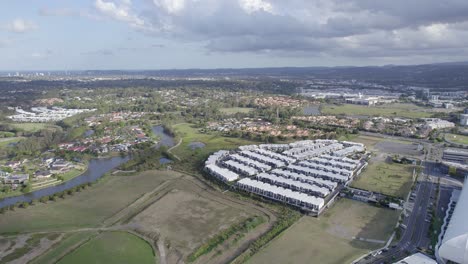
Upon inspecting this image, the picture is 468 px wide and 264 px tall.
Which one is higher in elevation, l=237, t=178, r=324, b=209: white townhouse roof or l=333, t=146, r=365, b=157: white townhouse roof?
l=333, t=146, r=365, b=157: white townhouse roof

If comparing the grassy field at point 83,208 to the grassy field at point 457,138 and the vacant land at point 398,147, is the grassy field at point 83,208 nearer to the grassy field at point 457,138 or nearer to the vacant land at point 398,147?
the vacant land at point 398,147

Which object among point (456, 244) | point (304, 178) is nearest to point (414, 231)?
point (456, 244)

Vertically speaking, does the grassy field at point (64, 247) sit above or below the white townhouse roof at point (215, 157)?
below

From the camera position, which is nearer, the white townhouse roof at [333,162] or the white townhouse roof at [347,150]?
the white townhouse roof at [333,162]

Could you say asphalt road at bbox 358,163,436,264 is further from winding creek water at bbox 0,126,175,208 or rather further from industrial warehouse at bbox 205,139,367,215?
winding creek water at bbox 0,126,175,208

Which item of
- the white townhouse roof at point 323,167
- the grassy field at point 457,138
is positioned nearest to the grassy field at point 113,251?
the white townhouse roof at point 323,167

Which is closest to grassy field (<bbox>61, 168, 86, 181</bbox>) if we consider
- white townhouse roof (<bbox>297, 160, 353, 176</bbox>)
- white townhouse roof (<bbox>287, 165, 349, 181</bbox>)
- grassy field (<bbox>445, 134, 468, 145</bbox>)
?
white townhouse roof (<bbox>287, 165, 349, 181</bbox>)

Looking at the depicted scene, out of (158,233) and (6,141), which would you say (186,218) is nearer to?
(158,233)

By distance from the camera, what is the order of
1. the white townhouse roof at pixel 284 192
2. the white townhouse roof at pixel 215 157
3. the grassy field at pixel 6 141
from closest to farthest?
the white townhouse roof at pixel 284 192 < the white townhouse roof at pixel 215 157 < the grassy field at pixel 6 141
